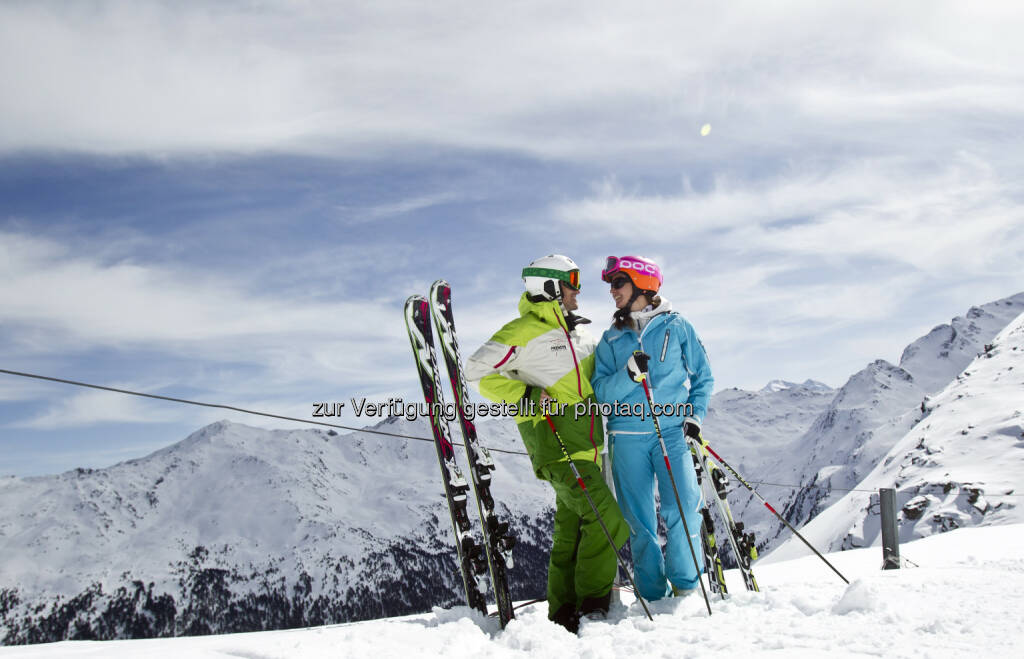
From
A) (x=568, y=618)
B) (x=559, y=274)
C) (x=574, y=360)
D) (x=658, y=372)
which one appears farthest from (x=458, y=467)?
(x=658, y=372)

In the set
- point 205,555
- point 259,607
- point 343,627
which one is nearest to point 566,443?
point 343,627

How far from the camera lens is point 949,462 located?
64375 mm

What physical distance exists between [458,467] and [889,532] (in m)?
5.57

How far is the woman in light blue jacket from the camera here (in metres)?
5.86

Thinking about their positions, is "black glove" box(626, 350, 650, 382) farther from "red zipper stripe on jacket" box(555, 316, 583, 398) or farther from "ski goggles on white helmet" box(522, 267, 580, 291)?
"ski goggles on white helmet" box(522, 267, 580, 291)

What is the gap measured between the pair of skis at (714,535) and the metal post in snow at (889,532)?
2509mm

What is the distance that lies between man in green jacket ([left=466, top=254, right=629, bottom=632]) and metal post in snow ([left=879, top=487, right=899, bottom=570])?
4214 mm

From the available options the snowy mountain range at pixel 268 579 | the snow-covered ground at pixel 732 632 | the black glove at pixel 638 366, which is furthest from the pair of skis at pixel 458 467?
the snowy mountain range at pixel 268 579

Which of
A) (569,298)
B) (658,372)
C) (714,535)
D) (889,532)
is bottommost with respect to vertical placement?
(889,532)

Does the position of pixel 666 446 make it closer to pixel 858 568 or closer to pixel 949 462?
pixel 858 568

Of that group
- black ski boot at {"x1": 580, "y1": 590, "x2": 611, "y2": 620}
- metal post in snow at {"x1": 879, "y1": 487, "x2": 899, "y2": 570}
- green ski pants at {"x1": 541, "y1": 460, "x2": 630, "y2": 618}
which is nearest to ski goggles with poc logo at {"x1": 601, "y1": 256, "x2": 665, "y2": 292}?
green ski pants at {"x1": 541, "y1": 460, "x2": 630, "y2": 618}

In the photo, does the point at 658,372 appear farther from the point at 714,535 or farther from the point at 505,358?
the point at 714,535

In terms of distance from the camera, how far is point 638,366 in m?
5.88

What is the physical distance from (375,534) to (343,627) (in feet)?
623
